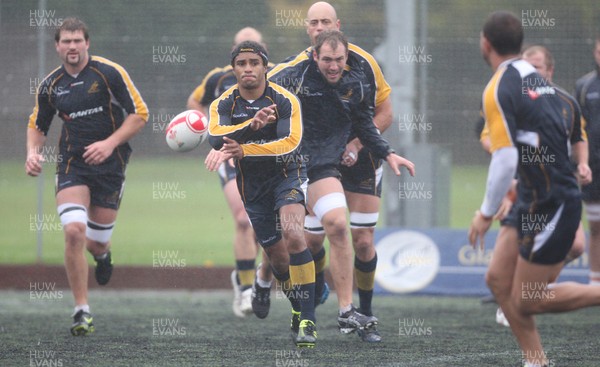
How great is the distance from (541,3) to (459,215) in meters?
2.86

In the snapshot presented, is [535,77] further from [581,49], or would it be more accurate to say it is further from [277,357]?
[581,49]

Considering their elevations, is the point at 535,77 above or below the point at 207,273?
above

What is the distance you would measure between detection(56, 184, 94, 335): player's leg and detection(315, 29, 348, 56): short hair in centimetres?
225

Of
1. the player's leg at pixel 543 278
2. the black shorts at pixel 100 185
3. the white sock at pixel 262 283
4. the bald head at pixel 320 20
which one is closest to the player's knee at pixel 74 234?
the black shorts at pixel 100 185

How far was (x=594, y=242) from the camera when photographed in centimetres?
904

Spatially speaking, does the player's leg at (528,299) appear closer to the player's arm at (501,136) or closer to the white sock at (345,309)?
the player's arm at (501,136)

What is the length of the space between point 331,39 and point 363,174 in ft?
4.05

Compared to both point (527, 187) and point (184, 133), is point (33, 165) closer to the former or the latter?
point (184, 133)

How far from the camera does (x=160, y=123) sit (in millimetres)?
11852

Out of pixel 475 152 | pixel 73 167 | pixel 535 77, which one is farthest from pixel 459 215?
pixel 535 77

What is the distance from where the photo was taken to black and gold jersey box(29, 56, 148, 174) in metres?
8.15

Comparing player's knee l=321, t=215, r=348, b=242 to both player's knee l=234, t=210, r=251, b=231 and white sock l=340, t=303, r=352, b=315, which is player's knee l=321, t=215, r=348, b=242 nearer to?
white sock l=340, t=303, r=352, b=315

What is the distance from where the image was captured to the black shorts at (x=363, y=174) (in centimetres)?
805

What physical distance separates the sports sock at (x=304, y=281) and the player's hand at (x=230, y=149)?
0.83 metres
